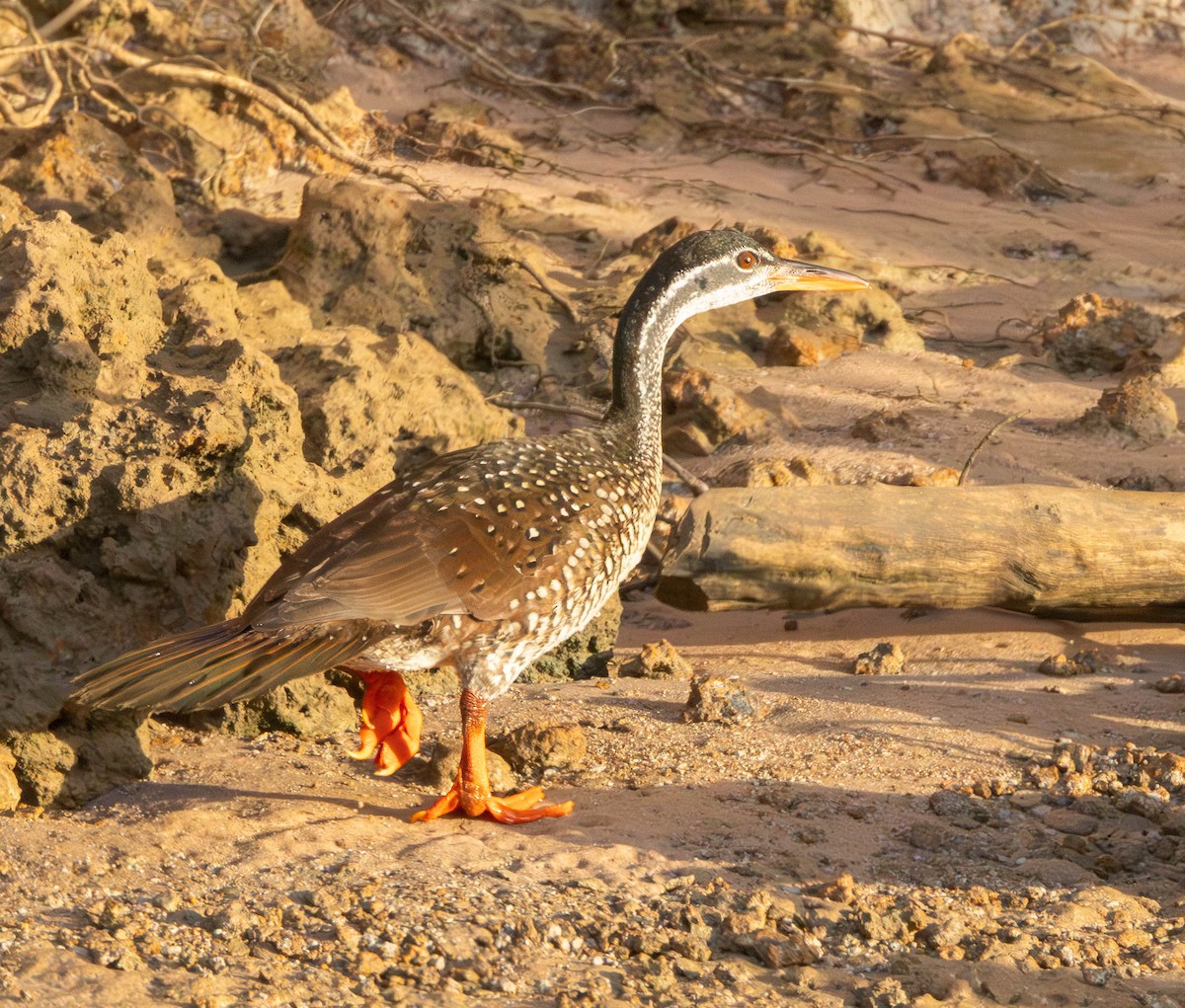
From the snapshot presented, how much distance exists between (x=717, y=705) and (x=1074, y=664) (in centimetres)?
145

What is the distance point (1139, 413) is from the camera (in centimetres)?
773

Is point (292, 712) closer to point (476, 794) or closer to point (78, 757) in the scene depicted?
point (78, 757)

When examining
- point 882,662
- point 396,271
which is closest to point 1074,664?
point 882,662

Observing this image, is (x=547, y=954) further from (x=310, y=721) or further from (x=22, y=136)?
(x=22, y=136)

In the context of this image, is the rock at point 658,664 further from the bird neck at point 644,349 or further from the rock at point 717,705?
the bird neck at point 644,349

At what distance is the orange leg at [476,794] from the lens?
448 centimetres

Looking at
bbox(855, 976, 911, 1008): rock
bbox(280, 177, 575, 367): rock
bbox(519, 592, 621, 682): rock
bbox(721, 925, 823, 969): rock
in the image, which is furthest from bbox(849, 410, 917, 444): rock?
bbox(855, 976, 911, 1008): rock

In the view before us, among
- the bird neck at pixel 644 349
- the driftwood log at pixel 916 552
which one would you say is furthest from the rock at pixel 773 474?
the bird neck at pixel 644 349

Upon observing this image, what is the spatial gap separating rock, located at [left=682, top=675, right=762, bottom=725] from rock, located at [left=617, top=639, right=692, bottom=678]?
22.2 inches

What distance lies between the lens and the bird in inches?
163

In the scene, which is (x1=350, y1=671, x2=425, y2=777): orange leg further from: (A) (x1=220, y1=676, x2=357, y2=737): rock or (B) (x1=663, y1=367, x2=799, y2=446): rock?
(B) (x1=663, y1=367, x2=799, y2=446): rock

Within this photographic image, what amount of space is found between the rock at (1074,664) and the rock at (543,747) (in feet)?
6.10

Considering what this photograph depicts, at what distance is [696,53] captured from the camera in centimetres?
1397

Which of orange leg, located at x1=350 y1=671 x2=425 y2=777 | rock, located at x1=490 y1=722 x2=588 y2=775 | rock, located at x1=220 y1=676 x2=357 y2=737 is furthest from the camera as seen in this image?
rock, located at x1=220 y1=676 x2=357 y2=737
